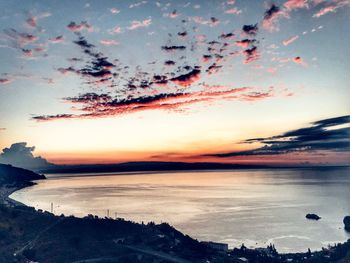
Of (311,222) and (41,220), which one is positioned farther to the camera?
(311,222)

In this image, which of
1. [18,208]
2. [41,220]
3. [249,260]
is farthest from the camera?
[18,208]

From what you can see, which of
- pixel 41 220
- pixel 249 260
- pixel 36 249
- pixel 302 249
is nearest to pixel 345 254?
pixel 302 249

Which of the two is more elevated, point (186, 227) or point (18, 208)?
point (18, 208)

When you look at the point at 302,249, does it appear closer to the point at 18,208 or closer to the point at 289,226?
the point at 289,226

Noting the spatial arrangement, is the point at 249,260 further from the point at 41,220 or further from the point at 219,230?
the point at 41,220

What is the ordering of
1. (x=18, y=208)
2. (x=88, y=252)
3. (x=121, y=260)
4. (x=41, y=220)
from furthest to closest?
(x=18, y=208), (x=41, y=220), (x=88, y=252), (x=121, y=260)

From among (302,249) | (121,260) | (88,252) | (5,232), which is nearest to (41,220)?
(5,232)
